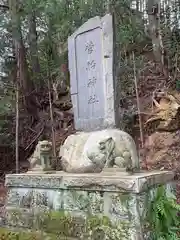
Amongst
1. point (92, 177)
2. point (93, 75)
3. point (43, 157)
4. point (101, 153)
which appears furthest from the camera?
point (93, 75)

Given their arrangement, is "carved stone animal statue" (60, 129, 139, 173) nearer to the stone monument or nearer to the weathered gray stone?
the stone monument

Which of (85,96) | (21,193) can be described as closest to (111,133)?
(85,96)

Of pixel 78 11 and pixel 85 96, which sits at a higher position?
pixel 78 11

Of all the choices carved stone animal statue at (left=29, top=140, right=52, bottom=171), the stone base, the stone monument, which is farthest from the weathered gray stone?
the stone base

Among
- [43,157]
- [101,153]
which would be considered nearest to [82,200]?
[101,153]

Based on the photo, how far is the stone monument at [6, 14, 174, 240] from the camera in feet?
11.1

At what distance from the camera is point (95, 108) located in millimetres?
4445

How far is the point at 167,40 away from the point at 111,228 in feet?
24.3

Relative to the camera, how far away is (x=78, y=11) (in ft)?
24.0

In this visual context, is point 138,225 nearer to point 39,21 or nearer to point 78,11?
Answer: point 78,11

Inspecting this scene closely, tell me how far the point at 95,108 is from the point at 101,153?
80cm

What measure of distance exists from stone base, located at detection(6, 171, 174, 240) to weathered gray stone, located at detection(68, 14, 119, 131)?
0.93 m

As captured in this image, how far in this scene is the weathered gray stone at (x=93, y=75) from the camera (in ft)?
14.1

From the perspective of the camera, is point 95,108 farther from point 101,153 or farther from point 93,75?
point 101,153
